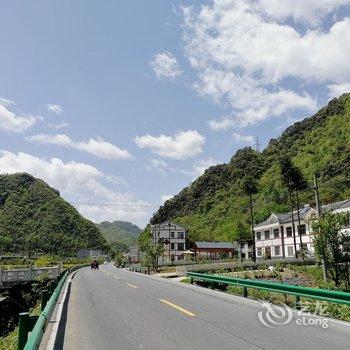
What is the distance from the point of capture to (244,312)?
37.4ft

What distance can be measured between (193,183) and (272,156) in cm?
4413

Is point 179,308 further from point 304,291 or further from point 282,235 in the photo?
point 282,235

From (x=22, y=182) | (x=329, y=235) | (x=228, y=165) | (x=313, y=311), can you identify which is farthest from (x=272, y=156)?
(x=313, y=311)

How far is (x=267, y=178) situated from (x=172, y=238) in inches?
2450

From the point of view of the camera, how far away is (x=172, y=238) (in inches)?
4205

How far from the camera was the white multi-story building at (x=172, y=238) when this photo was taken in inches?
4136

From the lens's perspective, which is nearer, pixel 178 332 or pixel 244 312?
pixel 178 332

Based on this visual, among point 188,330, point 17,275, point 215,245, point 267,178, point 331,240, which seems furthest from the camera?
point 267,178

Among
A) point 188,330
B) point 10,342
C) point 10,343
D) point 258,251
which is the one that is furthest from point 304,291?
point 258,251

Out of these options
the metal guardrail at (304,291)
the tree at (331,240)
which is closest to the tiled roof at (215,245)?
the tree at (331,240)

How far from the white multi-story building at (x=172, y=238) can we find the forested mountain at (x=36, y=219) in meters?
71.2

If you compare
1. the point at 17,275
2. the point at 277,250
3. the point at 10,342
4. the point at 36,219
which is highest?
the point at 36,219

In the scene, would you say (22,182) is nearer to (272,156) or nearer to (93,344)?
(272,156)

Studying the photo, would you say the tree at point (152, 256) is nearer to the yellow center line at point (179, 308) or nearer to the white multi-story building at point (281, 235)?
the white multi-story building at point (281, 235)
